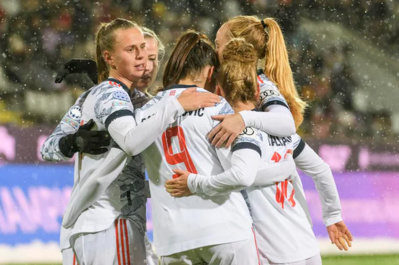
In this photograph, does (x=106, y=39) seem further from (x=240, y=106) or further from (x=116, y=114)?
(x=240, y=106)

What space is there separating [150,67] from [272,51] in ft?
1.61

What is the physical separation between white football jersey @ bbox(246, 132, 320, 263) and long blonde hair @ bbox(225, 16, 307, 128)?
26 centimetres

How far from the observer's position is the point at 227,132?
236 cm

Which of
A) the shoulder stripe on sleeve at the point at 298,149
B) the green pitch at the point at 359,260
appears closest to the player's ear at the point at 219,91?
the shoulder stripe on sleeve at the point at 298,149

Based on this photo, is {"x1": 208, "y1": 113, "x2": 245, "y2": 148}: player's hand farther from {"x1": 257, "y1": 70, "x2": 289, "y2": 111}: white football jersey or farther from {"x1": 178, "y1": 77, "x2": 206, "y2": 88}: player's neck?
{"x1": 257, "y1": 70, "x2": 289, "y2": 111}: white football jersey

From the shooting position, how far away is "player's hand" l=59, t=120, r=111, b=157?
255 centimetres

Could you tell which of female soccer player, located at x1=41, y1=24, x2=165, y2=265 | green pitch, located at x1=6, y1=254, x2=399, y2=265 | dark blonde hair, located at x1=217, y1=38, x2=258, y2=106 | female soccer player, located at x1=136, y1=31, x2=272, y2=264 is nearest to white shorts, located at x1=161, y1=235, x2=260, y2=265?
female soccer player, located at x1=136, y1=31, x2=272, y2=264

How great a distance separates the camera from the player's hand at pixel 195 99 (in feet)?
7.84

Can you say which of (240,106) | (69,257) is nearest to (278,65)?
(240,106)

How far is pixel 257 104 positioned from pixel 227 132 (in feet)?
1.35

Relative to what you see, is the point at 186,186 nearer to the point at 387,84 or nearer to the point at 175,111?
the point at 175,111

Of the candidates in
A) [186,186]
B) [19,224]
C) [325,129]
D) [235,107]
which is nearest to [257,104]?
[235,107]

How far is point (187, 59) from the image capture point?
249 cm

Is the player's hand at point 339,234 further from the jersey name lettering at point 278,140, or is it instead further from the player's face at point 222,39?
the player's face at point 222,39
